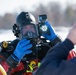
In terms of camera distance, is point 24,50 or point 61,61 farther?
point 24,50

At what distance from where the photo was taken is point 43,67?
1871mm

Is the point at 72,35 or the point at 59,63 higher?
the point at 72,35

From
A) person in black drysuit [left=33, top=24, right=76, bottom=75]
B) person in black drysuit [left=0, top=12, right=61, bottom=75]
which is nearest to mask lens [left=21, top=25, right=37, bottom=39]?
person in black drysuit [left=0, top=12, right=61, bottom=75]

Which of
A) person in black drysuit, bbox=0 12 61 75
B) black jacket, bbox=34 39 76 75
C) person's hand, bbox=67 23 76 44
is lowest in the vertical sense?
person in black drysuit, bbox=0 12 61 75

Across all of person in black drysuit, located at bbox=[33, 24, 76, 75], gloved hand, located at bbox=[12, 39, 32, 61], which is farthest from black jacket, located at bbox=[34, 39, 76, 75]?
gloved hand, located at bbox=[12, 39, 32, 61]

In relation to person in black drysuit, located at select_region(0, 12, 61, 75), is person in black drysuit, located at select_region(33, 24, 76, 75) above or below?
above

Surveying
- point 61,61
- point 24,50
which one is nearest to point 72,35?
point 61,61

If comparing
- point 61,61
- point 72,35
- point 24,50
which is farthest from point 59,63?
point 24,50

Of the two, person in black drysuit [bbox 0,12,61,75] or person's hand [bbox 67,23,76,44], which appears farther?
person in black drysuit [bbox 0,12,61,75]

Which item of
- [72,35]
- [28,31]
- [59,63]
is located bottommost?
[28,31]

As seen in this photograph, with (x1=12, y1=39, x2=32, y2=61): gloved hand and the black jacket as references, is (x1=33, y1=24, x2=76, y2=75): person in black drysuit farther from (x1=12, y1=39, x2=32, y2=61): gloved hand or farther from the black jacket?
(x1=12, y1=39, x2=32, y2=61): gloved hand

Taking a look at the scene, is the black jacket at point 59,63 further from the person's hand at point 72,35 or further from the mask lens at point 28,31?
the mask lens at point 28,31

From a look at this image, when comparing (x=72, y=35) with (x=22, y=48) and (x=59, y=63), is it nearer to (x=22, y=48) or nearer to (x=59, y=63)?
(x=59, y=63)

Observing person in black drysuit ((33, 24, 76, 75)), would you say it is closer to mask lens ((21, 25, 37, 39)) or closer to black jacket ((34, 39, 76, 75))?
black jacket ((34, 39, 76, 75))
